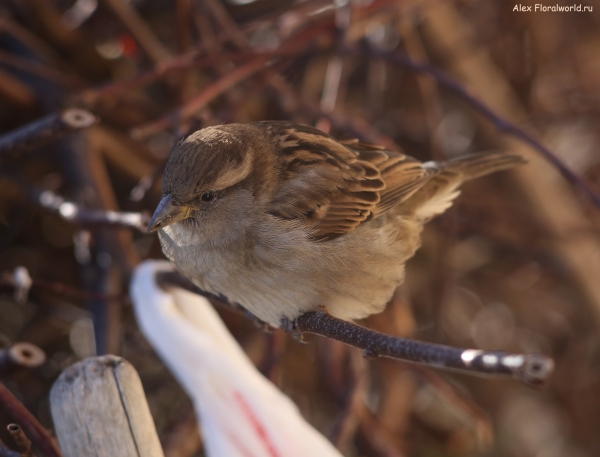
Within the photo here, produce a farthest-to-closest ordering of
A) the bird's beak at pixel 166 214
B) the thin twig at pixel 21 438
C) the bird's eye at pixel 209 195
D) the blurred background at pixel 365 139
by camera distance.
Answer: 1. the blurred background at pixel 365 139
2. the bird's eye at pixel 209 195
3. the bird's beak at pixel 166 214
4. the thin twig at pixel 21 438

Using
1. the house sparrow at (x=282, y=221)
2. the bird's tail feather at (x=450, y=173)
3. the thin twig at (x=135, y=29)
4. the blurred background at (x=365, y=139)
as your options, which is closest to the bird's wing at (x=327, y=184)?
the house sparrow at (x=282, y=221)

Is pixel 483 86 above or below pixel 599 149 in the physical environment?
above

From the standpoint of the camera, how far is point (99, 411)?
1250 mm

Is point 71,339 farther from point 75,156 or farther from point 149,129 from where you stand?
point 149,129

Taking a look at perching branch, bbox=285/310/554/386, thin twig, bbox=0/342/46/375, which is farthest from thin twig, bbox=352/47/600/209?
thin twig, bbox=0/342/46/375

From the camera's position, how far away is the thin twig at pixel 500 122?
6.01ft

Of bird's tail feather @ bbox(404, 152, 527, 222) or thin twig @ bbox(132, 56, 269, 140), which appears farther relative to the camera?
bird's tail feather @ bbox(404, 152, 527, 222)

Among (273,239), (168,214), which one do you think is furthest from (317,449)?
(168,214)

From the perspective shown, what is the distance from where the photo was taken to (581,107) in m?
3.16

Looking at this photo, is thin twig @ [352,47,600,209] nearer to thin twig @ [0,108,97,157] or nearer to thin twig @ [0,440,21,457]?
thin twig @ [0,108,97,157]

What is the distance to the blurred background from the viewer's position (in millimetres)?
2361

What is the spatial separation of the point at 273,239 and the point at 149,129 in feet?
1.68

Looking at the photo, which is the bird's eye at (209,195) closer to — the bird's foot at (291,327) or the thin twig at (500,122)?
the bird's foot at (291,327)

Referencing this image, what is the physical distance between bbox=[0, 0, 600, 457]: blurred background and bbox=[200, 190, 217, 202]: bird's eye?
312 millimetres
